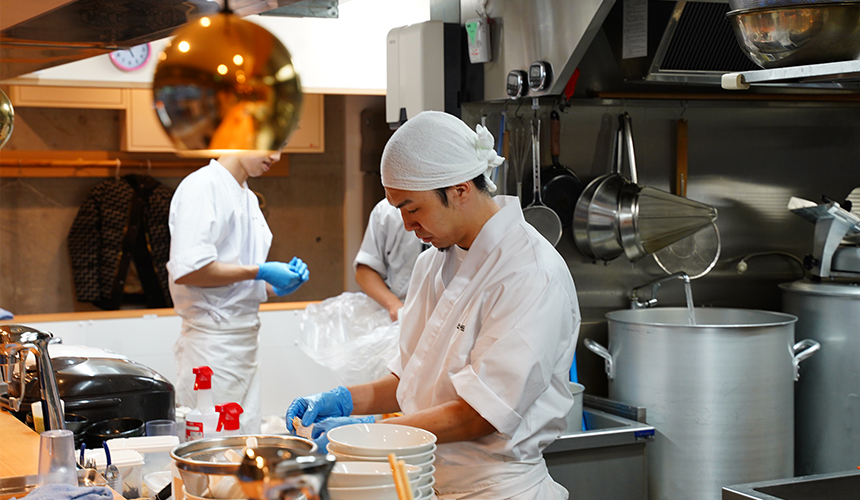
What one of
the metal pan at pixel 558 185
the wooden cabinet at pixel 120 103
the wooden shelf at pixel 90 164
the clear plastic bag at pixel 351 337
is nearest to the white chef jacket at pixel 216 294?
the clear plastic bag at pixel 351 337

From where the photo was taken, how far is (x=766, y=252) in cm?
362

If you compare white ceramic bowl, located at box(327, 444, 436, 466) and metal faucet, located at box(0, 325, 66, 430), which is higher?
metal faucet, located at box(0, 325, 66, 430)

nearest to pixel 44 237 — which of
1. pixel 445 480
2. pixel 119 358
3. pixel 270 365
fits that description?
pixel 270 365

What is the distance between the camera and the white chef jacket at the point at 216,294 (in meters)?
3.35

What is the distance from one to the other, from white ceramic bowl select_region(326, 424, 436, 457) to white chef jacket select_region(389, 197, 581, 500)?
0.92ft

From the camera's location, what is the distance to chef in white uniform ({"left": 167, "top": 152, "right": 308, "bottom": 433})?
3.35m

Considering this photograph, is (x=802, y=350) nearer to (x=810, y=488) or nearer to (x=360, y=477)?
(x=810, y=488)

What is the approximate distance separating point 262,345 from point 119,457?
3.25m

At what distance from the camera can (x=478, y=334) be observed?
1879 mm

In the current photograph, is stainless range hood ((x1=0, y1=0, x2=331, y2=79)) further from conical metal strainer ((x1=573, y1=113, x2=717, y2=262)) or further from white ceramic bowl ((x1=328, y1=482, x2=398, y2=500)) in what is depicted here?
conical metal strainer ((x1=573, y1=113, x2=717, y2=262))

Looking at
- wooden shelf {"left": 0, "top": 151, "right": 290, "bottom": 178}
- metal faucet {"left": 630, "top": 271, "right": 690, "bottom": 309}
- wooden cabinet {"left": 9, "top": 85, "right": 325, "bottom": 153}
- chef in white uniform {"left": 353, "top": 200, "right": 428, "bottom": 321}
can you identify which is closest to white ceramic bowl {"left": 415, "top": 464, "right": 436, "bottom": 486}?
metal faucet {"left": 630, "top": 271, "right": 690, "bottom": 309}

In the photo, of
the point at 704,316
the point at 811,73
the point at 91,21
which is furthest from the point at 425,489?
the point at 704,316

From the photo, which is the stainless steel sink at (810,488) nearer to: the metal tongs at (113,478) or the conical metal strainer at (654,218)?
the conical metal strainer at (654,218)

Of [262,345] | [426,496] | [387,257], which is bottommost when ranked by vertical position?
[262,345]
